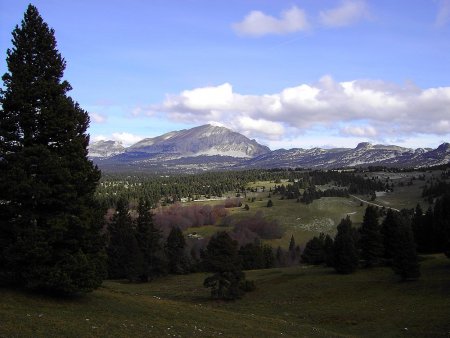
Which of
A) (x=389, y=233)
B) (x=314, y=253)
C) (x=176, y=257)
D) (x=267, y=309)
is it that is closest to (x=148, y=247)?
(x=176, y=257)

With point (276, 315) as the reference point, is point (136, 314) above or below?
above

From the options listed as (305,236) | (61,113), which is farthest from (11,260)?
(305,236)

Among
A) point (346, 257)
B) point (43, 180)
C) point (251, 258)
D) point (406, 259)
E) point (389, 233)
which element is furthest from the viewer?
point (251, 258)

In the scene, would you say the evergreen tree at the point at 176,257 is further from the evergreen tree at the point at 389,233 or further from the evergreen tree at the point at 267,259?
the evergreen tree at the point at 389,233

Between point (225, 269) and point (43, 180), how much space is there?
36384 mm

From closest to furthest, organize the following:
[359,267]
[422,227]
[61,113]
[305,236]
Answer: [61,113] < [359,267] < [422,227] < [305,236]

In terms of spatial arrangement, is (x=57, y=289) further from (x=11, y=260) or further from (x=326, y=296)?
Answer: (x=326, y=296)

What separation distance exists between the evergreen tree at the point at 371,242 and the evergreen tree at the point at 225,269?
26.6 metres

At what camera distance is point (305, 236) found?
190125mm

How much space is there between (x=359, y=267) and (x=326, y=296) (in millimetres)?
21303

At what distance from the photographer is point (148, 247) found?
274 ft

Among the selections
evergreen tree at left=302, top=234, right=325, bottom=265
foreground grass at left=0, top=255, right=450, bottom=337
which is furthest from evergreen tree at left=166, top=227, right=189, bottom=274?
evergreen tree at left=302, top=234, right=325, bottom=265

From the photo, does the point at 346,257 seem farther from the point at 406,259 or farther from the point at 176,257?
the point at 176,257

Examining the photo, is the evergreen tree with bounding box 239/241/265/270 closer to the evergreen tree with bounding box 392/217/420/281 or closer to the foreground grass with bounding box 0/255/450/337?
the foreground grass with bounding box 0/255/450/337
